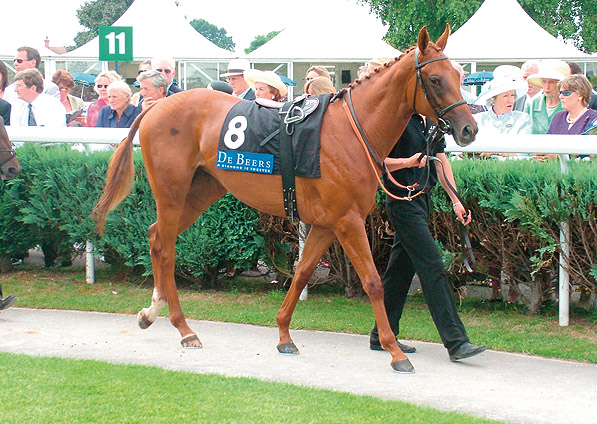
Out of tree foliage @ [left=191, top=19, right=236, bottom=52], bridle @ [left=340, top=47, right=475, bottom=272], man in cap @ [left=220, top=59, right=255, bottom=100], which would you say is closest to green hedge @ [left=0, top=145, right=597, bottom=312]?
bridle @ [left=340, top=47, right=475, bottom=272]

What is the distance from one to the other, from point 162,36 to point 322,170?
804 inches

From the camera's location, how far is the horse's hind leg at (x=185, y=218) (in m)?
5.73

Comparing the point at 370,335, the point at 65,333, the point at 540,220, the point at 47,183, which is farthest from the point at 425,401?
the point at 47,183

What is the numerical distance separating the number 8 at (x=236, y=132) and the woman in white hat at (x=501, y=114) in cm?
333

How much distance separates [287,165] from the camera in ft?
16.8

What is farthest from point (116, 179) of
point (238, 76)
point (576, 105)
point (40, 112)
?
point (238, 76)

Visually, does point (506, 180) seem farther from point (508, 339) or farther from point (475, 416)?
point (475, 416)

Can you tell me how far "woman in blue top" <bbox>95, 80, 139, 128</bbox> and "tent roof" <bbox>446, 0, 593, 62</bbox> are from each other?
15.7 m

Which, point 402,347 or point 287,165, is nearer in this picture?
point 287,165

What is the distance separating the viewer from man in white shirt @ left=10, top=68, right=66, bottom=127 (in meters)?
8.76

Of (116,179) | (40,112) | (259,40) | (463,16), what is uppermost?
(259,40)

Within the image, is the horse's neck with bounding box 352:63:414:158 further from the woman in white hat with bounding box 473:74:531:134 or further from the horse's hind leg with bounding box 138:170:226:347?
the woman in white hat with bounding box 473:74:531:134

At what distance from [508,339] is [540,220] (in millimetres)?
911

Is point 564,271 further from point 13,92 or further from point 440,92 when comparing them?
point 13,92
